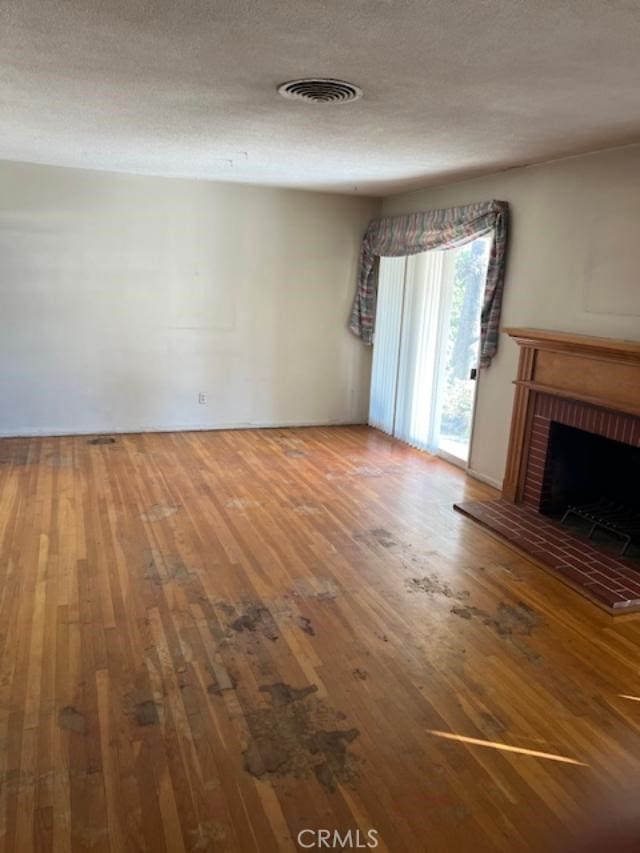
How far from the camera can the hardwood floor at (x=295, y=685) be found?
1.77 meters

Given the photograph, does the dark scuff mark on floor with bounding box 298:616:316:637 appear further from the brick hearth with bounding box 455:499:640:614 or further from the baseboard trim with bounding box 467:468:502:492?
the baseboard trim with bounding box 467:468:502:492

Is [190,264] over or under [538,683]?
over

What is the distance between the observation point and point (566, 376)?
12.8ft

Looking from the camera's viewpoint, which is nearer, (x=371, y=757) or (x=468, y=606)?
(x=371, y=757)

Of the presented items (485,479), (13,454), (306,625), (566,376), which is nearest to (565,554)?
(566,376)

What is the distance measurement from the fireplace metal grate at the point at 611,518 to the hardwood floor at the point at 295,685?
648 mm

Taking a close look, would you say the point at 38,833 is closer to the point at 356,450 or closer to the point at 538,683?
the point at 538,683

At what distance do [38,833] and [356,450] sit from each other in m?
4.36

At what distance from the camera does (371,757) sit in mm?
2006

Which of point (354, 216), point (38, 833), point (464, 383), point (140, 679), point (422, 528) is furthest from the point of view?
point (354, 216)

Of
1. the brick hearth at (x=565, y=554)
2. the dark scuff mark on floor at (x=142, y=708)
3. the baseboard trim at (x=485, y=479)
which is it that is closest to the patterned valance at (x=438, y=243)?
the baseboard trim at (x=485, y=479)

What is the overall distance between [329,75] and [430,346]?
3.35 m

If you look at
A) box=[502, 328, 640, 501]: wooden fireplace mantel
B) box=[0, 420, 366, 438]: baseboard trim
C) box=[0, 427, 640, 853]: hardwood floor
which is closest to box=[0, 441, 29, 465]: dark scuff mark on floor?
box=[0, 420, 366, 438]: baseboard trim

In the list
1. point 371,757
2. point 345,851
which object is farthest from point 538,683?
point 345,851
